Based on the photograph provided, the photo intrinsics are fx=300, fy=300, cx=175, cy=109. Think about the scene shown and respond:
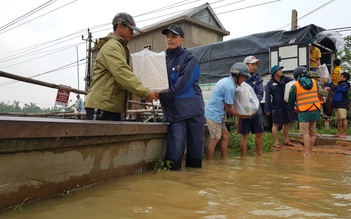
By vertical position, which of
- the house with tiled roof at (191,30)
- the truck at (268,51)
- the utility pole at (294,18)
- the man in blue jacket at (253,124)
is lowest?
the man in blue jacket at (253,124)

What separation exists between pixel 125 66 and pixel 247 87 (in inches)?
96.3

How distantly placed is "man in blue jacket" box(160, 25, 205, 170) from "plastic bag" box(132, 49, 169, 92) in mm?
141

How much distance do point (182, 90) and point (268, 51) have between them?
7.48 metres

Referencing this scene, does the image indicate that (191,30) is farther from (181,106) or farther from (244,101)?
(181,106)

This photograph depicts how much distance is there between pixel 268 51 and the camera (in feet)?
33.6

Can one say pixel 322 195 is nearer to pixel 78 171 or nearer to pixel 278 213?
pixel 278 213

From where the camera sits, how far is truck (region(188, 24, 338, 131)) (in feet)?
31.1

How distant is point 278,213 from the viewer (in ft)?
6.60

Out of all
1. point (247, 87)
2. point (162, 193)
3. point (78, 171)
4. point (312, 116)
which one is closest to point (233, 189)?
point (162, 193)

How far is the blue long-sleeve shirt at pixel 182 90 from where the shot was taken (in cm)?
357

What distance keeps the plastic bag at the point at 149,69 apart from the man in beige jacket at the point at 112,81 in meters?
0.24

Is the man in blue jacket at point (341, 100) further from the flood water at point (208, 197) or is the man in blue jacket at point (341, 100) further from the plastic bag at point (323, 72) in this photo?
the flood water at point (208, 197)

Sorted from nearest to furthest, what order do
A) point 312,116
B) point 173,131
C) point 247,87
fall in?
point 173,131
point 247,87
point 312,116

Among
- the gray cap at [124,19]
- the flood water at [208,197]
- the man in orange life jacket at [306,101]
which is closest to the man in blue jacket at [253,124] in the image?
the man in orange life jacket at [306,101]
